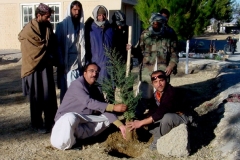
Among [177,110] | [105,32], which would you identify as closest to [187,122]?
[177,110]

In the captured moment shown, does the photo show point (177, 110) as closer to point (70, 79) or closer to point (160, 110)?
point (160, 110)

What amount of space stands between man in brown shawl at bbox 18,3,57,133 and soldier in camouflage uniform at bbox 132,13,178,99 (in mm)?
1202

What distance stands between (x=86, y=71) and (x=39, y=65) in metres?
0.77

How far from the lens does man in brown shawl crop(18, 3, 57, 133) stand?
14.9ft

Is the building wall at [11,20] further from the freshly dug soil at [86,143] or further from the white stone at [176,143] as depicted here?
the white stone at [176,143]

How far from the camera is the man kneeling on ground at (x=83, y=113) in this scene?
411cm

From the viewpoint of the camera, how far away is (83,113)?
14.1 ft

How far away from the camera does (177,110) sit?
4.35 meters

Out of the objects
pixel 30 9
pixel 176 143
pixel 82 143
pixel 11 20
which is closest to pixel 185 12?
pixel 30 9

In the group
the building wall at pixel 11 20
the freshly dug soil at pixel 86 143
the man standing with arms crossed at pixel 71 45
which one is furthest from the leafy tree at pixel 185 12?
the man standing with arms crossed at pixel 71 45

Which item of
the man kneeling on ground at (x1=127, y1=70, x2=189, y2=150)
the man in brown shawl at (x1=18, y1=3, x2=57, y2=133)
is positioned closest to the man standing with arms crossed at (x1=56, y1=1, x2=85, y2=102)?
the man in brown shawl at (x1=18, y1=3, x2=57, y2=133)

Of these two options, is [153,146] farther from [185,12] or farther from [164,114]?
[185,12]

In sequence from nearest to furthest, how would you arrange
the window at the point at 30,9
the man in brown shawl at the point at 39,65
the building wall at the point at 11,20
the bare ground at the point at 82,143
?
the bare ground at the point at 82,143, the man in brown shawl at the point at 39,65, the window at the point at 30,9, the building wall at the point at 11,20

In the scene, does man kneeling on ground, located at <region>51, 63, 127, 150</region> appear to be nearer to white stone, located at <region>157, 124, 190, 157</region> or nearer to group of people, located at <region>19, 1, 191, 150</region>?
group of people, located at <region>19, 1, 191, 150</region>
